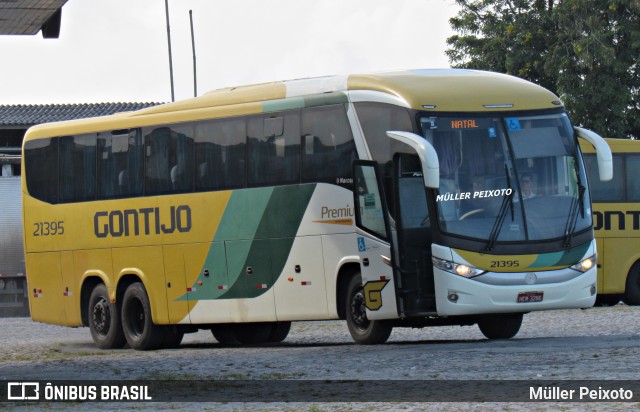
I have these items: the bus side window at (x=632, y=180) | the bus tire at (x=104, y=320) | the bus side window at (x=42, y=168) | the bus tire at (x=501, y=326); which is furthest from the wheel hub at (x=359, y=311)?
the bus side window at (x=632, y=180)

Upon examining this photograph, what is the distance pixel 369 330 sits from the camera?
21.1 m

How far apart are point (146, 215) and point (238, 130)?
8.05 feet

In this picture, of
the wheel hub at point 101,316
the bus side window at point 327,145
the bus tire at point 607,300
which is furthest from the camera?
the bus tire at point 607,300

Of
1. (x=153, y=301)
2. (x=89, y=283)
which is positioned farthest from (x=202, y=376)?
(x=89, y=283)

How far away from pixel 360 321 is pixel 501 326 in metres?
2.42

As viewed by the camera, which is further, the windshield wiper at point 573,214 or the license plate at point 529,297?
the windshield wiper at point 573,214

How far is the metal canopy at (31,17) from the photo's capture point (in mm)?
21250

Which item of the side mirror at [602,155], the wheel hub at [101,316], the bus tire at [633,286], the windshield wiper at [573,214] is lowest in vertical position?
the bus tire at [633,286]

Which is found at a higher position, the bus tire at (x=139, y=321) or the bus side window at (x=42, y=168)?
the bus side window at (x=42, y=168)

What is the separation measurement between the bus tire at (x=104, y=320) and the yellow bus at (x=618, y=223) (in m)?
10.6

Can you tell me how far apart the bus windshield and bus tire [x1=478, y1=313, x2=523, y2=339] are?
8.65 feet

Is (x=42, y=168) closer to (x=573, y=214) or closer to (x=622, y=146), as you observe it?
(x=573, y=214)
